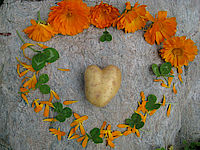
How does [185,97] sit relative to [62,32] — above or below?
below

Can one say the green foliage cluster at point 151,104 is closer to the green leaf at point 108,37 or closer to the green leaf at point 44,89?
the green leaf at point 108,37

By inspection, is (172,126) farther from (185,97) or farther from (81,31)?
(81,31)

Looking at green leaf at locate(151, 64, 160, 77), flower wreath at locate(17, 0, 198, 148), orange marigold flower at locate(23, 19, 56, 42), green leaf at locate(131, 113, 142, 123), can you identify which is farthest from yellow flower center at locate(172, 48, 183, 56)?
orange marigold flower at locate(23, 19, 56, 42)

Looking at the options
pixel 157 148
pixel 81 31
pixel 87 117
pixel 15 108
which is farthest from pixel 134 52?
pixel 15 108

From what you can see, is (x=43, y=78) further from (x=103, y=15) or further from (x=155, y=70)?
(x=155, y=70)

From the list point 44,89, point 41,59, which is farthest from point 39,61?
point 44,89
